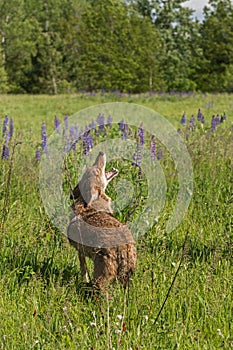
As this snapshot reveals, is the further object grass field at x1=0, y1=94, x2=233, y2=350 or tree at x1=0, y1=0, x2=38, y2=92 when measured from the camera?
tree at x1=0, y1=0, x2=38, y2=92

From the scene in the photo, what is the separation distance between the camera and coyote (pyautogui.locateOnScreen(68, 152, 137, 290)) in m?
3.17

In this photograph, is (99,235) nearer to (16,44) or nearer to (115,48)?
(115,48)

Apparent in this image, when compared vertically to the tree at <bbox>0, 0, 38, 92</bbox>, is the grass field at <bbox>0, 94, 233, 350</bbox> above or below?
below

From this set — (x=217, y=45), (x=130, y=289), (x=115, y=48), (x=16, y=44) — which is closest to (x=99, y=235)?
(x=130, y=289)

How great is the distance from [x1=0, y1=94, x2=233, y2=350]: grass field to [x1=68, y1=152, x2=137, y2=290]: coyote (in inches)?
4.3

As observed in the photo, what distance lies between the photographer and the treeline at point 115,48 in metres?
37.7

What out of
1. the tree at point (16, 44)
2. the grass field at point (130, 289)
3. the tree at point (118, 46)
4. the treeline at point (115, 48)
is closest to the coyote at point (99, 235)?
the grass field at point (130, 289)

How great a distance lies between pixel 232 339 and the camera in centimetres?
261

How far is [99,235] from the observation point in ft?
10.6

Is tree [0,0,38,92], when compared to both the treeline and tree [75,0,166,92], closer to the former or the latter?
the treeline

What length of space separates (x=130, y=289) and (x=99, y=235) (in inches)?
15.7

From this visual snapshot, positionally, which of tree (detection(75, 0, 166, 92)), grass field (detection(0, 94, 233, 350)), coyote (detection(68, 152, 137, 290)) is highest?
tree (detection(75, 0, 166, 92))

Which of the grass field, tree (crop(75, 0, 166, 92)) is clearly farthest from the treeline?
the grass field

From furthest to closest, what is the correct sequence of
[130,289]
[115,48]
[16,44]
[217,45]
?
[16,44] → [217,45] → [115,48] → [130,289]
